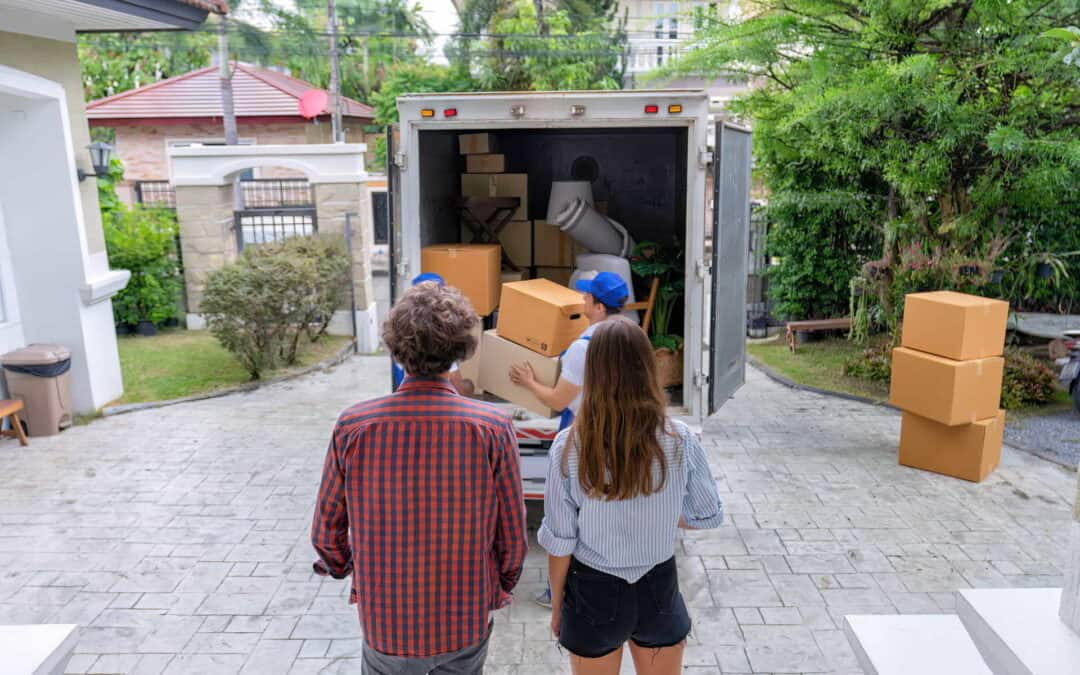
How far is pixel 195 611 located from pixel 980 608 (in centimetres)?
395

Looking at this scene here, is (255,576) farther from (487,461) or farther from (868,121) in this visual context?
(868,121)

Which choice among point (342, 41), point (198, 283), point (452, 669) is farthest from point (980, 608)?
point (342, 41)

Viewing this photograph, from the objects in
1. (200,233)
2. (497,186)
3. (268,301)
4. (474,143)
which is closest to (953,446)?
(497,186)

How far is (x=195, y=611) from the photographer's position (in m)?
4.51

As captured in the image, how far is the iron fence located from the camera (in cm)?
1319

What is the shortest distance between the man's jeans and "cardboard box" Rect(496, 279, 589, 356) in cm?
235

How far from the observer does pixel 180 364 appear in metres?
10.1

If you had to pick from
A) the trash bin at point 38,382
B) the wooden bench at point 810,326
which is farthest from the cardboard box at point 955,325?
the trash bin at point 38,382

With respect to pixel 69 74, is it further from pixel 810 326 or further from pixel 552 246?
pixel 810 326

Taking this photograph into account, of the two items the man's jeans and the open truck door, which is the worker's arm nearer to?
the open truck door

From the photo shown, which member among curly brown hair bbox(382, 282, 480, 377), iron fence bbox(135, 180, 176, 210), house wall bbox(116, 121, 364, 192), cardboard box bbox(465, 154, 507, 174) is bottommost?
curly brown hair bbox(382, 282, 480, 377)

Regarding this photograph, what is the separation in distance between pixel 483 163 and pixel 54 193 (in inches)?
157

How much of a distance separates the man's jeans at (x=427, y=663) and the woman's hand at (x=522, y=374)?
2205 mm

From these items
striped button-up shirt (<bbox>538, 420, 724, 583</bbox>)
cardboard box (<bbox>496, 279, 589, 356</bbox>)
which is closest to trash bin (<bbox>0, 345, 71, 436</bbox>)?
cardboard box (<bbox>496, 279, 589, 356</bbox>)
